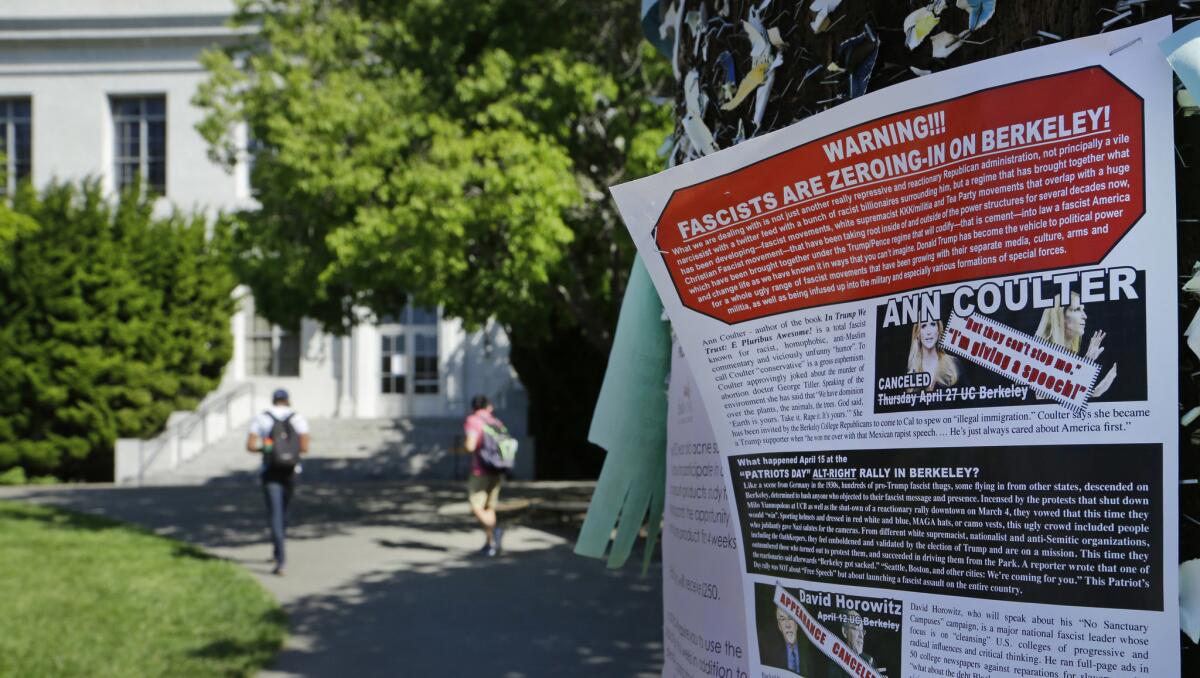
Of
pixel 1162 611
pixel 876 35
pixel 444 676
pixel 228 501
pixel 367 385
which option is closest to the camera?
pixel 1162 611

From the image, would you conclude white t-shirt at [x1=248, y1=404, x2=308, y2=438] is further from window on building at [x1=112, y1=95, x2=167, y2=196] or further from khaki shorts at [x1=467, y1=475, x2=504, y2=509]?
window on building at [x1=112, y1=95, x2=167, y2=196]

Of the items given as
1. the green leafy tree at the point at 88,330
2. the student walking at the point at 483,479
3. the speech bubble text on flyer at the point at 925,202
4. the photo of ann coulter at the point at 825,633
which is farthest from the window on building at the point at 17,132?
the photo of ann coulter at the point at 825,633

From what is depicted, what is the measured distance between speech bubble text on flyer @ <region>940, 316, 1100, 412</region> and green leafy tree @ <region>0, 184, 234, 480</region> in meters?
25.6

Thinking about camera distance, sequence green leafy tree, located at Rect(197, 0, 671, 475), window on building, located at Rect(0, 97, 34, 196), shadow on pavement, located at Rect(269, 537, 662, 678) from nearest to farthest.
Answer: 1. shadow on pavement, located at Rect(269, 537, 662, 678)
2. green leafy tree, located at Rect(197, 0, 671, 475)
3. window on building, located at Rect(0, 97, 34, 196)

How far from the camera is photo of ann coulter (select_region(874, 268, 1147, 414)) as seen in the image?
3.89 ft

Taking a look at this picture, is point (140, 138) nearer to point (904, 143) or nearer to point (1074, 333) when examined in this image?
point (904, 143)

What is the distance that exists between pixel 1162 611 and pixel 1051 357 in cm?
28

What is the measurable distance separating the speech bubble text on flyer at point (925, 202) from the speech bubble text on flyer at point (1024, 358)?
2.6 inches

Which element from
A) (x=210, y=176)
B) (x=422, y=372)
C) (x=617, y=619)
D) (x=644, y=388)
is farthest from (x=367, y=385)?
(x=644, y=388)

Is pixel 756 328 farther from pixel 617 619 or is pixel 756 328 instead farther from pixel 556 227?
pixel 556 227

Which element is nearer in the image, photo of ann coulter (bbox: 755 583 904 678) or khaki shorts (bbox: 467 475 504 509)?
photo of ann coulter (bbox: 755 583 904 678)

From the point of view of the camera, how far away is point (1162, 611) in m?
1.15

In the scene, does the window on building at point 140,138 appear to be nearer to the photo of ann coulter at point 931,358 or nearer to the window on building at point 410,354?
the window on building at point 410,354

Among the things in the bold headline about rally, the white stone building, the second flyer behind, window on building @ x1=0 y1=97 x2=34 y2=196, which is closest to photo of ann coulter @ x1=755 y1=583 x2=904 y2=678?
the second flyer behind
